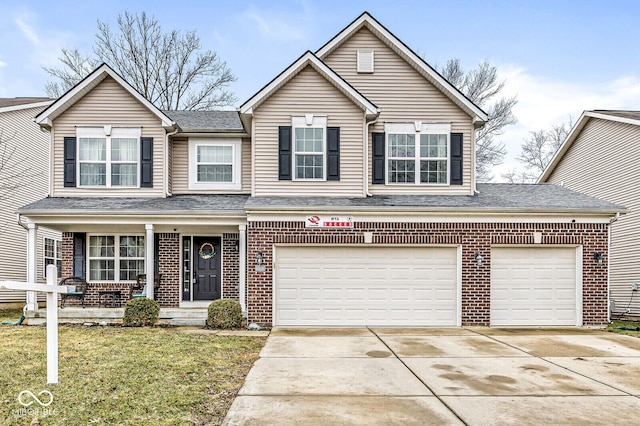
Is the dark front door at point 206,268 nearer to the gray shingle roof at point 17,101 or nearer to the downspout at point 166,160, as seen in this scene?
the downspout at point 166,160

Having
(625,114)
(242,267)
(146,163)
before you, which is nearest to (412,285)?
(242,267)

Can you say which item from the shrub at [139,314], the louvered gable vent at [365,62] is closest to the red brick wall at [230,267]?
the shrub at [139,314]

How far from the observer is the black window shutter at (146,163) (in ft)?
45.3

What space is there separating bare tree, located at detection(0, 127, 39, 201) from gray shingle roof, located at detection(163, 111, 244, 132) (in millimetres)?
6121

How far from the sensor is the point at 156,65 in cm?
2702

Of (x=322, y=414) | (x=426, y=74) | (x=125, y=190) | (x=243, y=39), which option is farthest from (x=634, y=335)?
(x=243, y=39)

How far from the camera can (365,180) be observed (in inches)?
524

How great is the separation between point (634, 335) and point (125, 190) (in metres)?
13.6

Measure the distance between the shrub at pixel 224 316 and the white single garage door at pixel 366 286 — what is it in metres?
1.06

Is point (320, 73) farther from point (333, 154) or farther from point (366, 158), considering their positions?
point (366, 158)

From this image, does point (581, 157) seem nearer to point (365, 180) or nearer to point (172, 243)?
point (365, 180)

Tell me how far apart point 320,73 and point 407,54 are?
8.98ft
